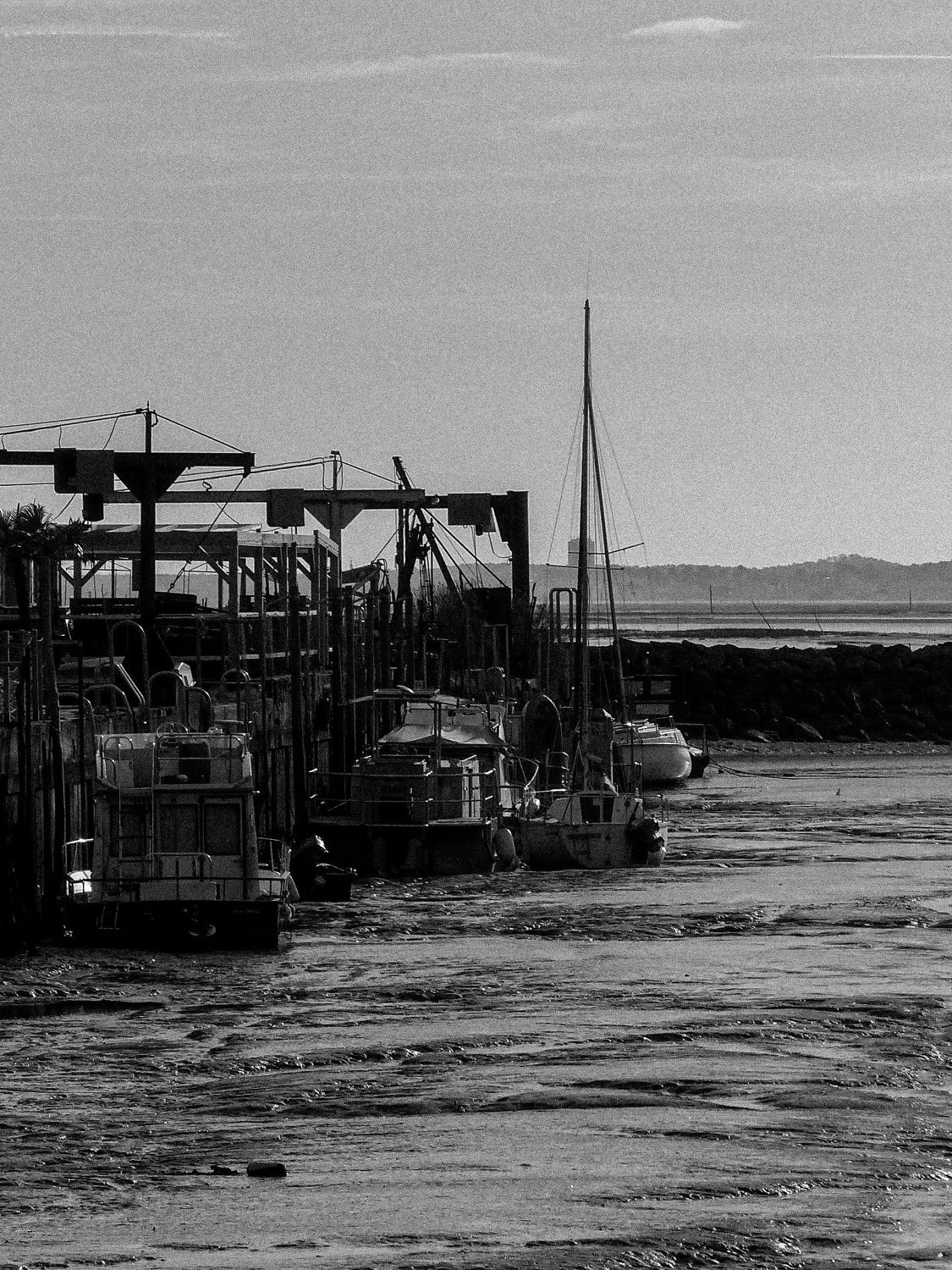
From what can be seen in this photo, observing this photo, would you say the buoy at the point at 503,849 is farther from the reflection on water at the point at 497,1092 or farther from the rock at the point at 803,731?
the rock at the point at 803,731

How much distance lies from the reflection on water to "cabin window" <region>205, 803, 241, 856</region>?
1838 mm

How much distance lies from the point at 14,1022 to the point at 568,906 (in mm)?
13009

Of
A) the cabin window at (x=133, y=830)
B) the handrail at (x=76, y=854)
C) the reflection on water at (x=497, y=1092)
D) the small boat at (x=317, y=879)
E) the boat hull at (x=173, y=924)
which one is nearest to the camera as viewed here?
the reflection on water at (x=497, y=1092)

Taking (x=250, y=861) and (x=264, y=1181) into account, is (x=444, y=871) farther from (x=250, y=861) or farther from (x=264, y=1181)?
(x=264, y=1181)

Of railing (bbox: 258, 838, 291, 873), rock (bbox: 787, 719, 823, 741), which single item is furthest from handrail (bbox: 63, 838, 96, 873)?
rock (bbox: 787, 719, 823, 741)

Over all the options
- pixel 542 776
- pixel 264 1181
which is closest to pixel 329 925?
pixel 264 1181

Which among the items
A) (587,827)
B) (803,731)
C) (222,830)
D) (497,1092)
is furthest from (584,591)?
(803,731)

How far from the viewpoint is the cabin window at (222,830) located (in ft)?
96.1

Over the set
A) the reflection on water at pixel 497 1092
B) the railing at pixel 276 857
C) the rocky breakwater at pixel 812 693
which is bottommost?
the reflection on water at pixel 497 1092

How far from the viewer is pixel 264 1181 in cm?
1592

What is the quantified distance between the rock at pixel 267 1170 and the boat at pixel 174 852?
40.6ft

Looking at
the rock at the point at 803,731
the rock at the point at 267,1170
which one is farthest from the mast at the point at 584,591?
the rock at the point at 803,731

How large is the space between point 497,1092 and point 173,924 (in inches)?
408

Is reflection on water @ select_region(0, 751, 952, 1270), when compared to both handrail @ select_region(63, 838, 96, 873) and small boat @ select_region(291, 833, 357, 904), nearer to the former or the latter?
small boat @ select_region(291, 833, 357, 904)
